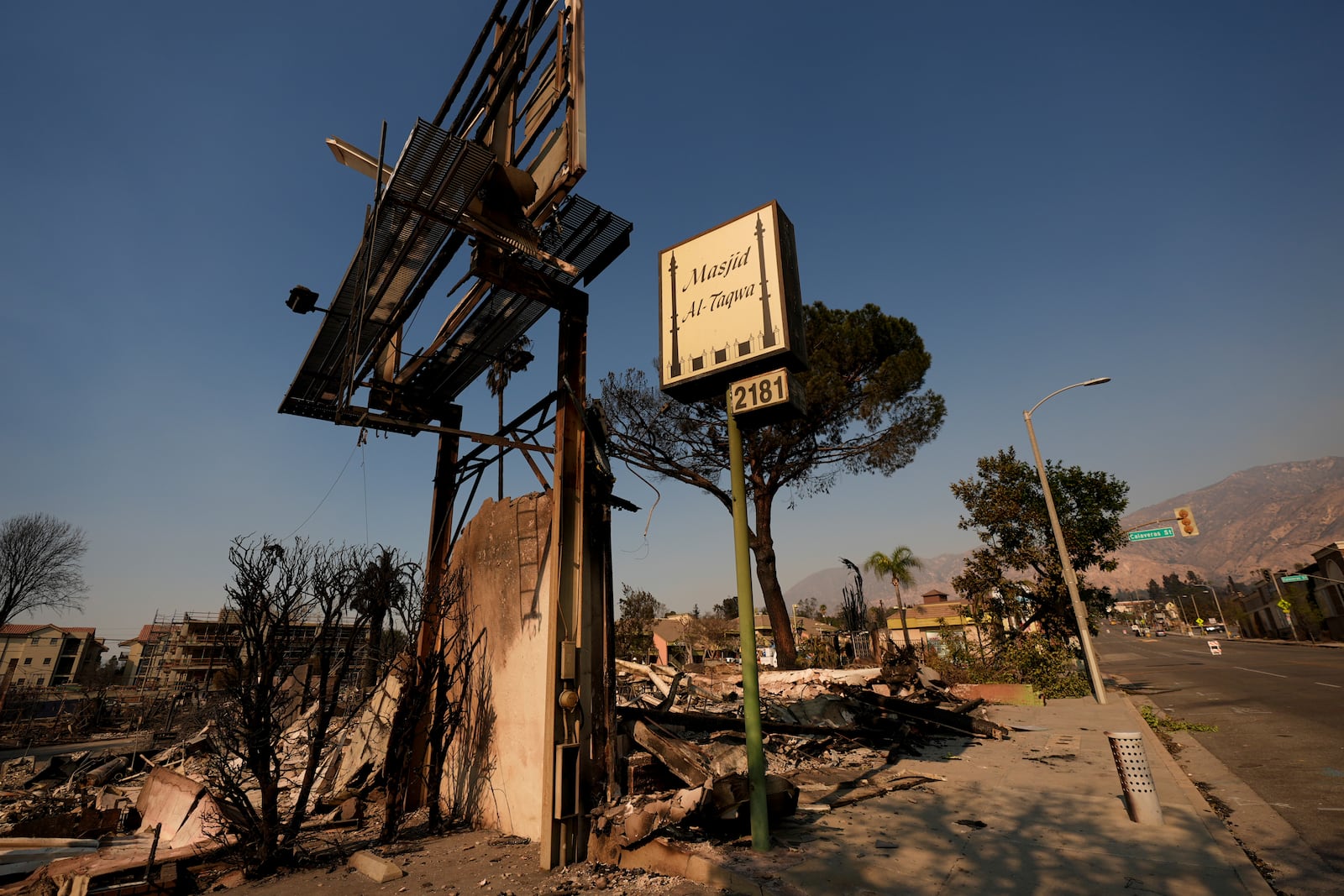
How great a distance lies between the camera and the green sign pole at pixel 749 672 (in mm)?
4879

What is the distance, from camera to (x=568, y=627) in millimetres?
5742

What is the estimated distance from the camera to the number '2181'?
225 inches

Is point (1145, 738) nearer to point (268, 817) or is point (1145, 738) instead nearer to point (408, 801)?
point (408, 801)

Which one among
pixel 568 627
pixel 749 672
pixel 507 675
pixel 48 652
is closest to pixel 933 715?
pixel 749 672

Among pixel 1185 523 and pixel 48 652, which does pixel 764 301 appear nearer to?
pixel 1185 523

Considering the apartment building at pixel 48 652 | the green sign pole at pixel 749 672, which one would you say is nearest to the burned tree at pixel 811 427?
the green sign pole at pixel 749 672

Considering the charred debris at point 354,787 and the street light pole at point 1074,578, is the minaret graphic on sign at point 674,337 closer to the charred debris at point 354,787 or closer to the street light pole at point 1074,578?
the charred debris at point 354,787

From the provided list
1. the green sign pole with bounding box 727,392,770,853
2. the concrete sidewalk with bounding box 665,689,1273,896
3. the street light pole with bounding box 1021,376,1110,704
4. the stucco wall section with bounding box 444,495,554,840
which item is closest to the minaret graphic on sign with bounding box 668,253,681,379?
the green sign pole with bounding box 727,392,770,853

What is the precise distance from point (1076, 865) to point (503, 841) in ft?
16.7

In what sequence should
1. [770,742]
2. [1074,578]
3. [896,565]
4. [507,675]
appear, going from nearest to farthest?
[507,675] < [770,742] < [1074,578] < [896,565]

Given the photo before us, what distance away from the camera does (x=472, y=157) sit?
516cm

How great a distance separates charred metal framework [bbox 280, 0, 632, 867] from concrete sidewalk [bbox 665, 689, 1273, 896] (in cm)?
194

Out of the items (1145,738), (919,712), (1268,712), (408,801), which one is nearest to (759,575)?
(919,712)

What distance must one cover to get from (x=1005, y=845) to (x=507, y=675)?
5050 millimetres
